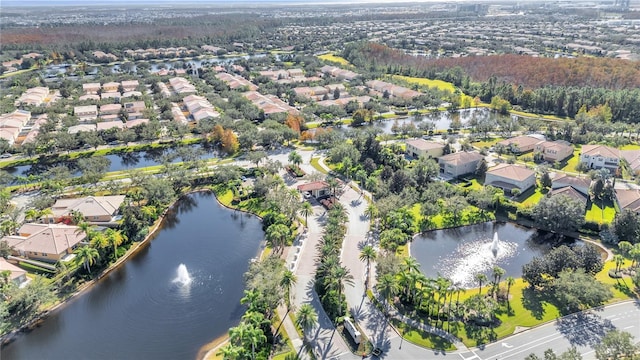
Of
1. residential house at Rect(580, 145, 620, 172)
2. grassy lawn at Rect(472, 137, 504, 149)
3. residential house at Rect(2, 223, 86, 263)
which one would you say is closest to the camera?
residential house at Rect(2, 223, 86, 263)

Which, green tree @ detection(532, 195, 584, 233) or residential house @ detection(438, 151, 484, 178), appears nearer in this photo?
green tree @ detection(532, 195, 584, 233)

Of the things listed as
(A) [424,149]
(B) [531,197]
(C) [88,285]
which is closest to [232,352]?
(C) [88,285]

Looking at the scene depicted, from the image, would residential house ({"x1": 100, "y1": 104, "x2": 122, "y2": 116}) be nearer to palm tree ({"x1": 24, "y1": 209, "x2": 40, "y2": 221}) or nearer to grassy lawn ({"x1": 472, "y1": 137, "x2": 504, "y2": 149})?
palm tree ({"x1": 24, "y1": 209, "x2": 40, "y2": 221})

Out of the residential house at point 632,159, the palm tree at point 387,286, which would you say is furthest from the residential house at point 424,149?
the palm tree at point 387,286

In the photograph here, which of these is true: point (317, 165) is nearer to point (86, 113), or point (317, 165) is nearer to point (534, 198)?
point (534, 198)

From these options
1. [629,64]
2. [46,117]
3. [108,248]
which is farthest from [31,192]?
[629,64]

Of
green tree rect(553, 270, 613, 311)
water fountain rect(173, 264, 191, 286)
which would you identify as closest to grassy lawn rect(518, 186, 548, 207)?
green tree rect(553, 270, 613, 311)

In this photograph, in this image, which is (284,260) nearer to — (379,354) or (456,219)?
(379,354)
